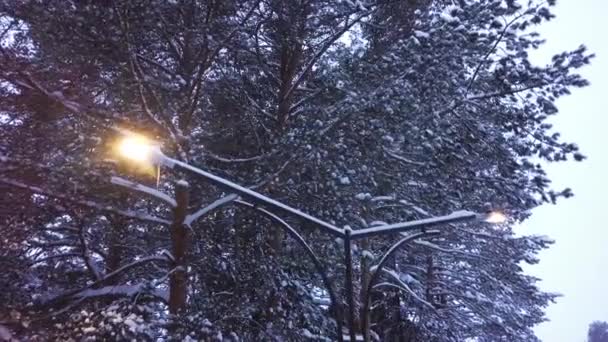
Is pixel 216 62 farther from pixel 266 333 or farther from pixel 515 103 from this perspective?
pixel 515 103


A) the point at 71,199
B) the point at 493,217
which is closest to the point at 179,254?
the point at 71,199

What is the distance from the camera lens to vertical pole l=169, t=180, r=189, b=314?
25.5 feet

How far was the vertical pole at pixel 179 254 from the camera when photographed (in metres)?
7.77

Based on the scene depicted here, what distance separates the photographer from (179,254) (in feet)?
26.3

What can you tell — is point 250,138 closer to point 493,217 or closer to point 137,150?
point 137,150

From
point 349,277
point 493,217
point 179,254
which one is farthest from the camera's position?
point 179,254

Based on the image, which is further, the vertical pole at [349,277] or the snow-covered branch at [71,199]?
the snow-covered branch at [71,199]

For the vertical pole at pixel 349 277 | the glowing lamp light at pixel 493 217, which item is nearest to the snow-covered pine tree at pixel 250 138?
the vertical pole at pixel 349 277

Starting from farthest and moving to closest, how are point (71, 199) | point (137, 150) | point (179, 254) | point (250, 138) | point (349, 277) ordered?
point (250, 138) < point (179, 254) < point (71, 199) < point (349, 277) < point (137, 150)

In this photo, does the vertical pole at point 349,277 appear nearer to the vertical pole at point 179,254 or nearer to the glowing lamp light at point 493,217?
→ the glowing lamp light at point 493,217

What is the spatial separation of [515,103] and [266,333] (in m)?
6.49

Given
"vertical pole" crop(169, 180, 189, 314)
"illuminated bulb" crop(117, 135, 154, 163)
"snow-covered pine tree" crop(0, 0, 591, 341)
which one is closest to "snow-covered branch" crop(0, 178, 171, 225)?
"snow-covered pine tree" crop(0, 0, 591, 341)

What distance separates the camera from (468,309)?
13.5 m

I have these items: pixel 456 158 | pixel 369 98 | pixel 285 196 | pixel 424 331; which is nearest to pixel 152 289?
pixel 285 196
